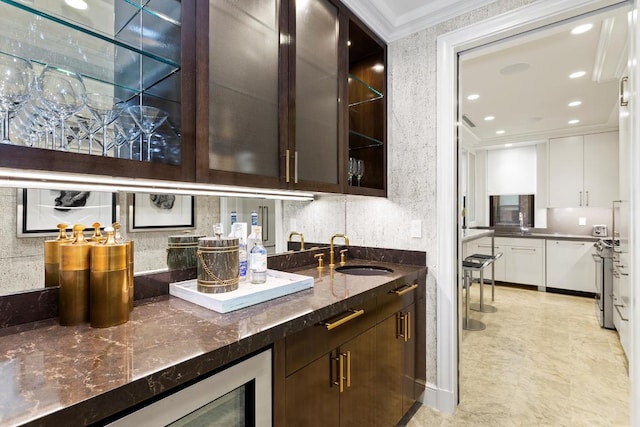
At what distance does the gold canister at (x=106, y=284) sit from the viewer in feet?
3.20

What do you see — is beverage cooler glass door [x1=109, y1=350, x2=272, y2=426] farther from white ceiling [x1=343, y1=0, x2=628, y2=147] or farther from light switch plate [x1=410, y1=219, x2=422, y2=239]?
white ceiling [x1=343, y1=0, x2=628, y2=147]

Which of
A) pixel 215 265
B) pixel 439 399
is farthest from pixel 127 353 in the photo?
pixel 439 399

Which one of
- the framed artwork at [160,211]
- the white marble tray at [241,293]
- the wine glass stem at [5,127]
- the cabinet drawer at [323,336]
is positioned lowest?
the cabinet drawer at [323,336]

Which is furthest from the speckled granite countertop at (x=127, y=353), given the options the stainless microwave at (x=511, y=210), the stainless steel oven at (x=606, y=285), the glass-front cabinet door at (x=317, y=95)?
the stainless microwave at (x=511, y=210)

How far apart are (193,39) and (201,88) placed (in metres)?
0.19

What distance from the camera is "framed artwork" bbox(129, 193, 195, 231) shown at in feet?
4.36

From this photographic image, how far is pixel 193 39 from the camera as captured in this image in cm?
119

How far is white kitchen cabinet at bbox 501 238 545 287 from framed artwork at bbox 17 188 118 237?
6124 millimetres

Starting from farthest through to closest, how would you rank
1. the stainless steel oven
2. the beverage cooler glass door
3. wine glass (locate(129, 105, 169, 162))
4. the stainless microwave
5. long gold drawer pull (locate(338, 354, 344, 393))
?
the stainless microwave < the stainless steel oven < long gold drawer pull (locate(338, 354, 344, 393)) < wine glass (locate(129, 105, 169, 162)) < the beverage cooler glass door

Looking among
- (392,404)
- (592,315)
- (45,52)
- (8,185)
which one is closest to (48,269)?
(8,185)

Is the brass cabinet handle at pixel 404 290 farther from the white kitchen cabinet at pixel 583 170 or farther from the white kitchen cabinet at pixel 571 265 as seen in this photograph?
the white kitchen cabinet at pixel 583 170

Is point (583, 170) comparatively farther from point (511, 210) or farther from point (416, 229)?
point (416, 229)

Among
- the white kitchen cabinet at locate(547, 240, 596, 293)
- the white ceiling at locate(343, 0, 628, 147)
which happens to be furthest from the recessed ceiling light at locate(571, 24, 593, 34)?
the white kitchen cabinet at locate(547, 240, 596, 293)

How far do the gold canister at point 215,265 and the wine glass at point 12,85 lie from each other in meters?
0.67
